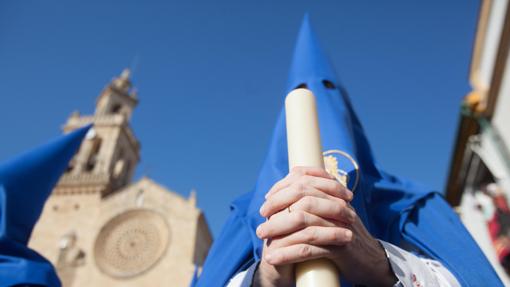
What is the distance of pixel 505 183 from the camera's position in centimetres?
379

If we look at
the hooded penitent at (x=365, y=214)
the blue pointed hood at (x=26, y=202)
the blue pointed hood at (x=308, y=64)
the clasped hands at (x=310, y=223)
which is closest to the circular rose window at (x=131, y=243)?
the blue pointed hood at (x=26, y=202)

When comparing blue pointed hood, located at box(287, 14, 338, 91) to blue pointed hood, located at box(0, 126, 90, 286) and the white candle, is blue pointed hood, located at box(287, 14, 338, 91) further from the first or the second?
blue pointed hood, located at box(0, 126, 90, 286)

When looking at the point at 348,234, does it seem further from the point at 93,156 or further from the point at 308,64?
the point at 93,156

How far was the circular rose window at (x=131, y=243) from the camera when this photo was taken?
480 inches

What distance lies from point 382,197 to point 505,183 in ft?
11.6

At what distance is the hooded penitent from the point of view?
940 mm

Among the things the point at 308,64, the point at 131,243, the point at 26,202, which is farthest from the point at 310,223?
the point at 131,243

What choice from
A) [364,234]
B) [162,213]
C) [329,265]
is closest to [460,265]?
[364,234]

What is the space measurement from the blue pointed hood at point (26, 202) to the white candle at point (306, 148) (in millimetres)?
1541

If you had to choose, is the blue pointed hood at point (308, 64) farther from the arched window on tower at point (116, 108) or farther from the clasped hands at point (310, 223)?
the arched window on tower at point (116, 108)

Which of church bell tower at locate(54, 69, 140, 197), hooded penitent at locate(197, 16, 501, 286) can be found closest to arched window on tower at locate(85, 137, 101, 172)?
church bell tower at locate(54, 69, 140, 197)

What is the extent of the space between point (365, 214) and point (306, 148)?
530 mm

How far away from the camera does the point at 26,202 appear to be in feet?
6.04

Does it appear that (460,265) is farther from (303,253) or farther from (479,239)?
(479,239)
